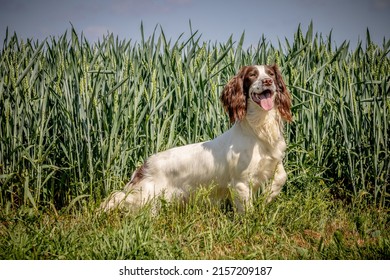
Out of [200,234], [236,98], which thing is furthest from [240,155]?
[200,234]

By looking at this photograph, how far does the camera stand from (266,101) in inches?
120

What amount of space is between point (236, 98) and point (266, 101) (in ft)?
0.76

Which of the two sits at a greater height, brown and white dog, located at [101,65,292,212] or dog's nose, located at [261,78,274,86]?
dog's nose, located at [261,78,274,86]

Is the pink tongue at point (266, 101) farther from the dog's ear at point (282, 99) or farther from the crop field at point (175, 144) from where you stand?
the crop field at point (175, 144)

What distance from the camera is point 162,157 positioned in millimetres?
3422

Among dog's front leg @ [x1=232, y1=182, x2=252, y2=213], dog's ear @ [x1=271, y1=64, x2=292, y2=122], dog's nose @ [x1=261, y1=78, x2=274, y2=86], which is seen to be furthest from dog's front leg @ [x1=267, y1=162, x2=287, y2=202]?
dog's nose @ [x1=261, y1=78, x2=274, y2=86]

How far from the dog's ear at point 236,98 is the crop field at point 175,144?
49 cm

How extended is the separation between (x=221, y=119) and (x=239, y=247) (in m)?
1.63

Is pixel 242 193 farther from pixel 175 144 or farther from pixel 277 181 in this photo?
pixel 175 144

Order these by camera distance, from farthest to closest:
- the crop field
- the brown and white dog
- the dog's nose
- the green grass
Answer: the brown and white dog → the dog's nose → the crop field → the green grass

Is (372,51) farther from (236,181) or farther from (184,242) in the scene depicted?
(184,242)

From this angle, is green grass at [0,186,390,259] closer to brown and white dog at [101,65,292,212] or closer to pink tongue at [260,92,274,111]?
brown and white dog at [101,65,292,212]

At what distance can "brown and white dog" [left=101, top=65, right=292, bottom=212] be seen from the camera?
311 centimetres
